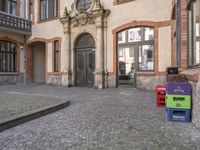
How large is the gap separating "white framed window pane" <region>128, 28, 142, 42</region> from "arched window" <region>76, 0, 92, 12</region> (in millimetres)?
3466

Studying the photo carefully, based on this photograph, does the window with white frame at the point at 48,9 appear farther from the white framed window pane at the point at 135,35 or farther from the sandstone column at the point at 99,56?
the white framed window pane at the point at 135,35

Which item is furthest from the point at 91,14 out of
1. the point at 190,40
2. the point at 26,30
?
the point at 190,40

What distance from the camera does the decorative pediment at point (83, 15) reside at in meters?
12.6

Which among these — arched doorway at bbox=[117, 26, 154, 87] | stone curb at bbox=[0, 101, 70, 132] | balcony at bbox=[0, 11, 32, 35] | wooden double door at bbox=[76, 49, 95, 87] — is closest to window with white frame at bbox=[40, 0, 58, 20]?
balcony at bbox=[0, 11, 32, 35]

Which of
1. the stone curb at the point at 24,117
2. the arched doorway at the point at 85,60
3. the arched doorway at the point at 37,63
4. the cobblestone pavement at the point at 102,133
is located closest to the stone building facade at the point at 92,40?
the arched doorway at the point at 85,60

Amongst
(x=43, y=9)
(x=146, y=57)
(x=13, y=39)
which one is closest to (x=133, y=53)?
(x=146, y=57)

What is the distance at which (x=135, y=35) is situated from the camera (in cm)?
1191

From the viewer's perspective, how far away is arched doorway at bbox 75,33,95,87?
1349cm

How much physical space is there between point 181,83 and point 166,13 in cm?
704

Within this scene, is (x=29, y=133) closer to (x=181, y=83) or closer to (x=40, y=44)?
(x=181, y=83)

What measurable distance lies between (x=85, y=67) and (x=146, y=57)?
13.6 feet

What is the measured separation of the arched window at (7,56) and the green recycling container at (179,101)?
1431 cm

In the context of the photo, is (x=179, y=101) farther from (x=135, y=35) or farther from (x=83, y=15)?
(x=83, y=15)

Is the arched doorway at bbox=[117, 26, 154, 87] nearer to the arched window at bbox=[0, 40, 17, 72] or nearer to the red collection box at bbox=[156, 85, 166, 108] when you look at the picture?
the red collection box at bbox=[156, 85, 166, 108]
